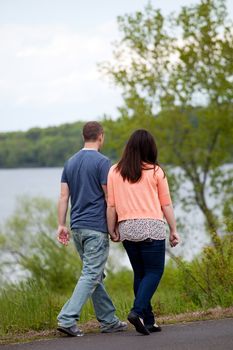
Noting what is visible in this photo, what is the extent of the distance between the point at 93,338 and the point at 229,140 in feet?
92.8

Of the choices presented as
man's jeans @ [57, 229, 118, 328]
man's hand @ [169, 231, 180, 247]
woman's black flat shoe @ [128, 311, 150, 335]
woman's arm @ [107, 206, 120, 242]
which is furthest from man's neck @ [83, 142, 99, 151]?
woman's black flat shoe @ [128, 311, 150, 335]

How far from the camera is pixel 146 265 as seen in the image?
7.88 m

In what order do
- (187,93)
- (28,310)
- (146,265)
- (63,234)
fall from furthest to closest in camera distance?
(187,93)
(28,310)
(63,234)
(146,265)

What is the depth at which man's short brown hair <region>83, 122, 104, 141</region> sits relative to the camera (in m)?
7.99

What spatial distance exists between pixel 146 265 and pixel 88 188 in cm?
78

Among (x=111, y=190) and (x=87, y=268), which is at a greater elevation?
(x=111, y=190)

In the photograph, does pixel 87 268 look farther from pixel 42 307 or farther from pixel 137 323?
pixel 42 307

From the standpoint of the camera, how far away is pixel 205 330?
7.92 m

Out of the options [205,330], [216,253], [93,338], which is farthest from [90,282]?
[216,253]

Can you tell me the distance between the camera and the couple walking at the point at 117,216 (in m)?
7.81

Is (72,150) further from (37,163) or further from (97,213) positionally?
(97,213)

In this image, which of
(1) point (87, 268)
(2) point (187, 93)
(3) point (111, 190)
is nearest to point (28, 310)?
(1) point (87, 268)

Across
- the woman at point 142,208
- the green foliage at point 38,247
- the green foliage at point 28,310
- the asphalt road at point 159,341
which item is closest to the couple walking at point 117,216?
the woman at point 142,208

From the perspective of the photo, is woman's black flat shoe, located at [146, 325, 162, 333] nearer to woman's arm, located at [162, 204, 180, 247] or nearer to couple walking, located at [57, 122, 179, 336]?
couple walking, located at [57, 122, 179, 336]
